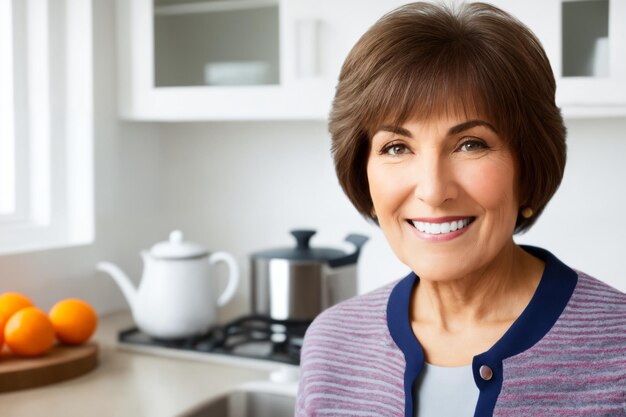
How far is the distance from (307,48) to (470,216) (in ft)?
3.46

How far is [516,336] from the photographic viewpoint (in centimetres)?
106

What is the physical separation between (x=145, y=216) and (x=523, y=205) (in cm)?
162

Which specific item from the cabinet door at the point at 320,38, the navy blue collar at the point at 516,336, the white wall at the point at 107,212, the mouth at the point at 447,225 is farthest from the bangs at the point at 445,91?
the white wall at the point at 107,212

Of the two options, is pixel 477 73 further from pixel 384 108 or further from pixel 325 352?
pixel 325 352

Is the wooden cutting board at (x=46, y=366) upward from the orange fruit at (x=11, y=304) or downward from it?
downward

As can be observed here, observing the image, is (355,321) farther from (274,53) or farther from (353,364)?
(274,53)

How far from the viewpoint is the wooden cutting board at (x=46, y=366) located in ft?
5.35

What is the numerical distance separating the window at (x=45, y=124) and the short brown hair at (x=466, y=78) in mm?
1345

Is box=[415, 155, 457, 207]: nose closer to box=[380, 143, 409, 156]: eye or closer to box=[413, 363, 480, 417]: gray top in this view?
box=[380, 143, 409, 156]: eye

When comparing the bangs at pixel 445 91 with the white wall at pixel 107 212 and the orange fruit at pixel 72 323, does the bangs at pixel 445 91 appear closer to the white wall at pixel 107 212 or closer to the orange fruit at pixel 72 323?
the orange fruit at pixel 72 323

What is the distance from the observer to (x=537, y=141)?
1.03m

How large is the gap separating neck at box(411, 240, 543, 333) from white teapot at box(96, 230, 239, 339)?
0.96 m

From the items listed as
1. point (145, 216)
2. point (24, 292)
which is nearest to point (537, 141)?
point (24, 292)

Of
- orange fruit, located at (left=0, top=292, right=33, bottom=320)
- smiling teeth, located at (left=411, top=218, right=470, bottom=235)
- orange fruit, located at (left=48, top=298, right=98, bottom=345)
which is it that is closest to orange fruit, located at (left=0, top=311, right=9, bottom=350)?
orange fruit, located at (left=0, top=292, right=33, bottom=320)
